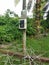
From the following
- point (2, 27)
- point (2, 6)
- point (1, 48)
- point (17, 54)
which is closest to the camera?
point (17, 54)

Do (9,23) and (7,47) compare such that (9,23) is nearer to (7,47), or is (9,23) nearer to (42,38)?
(42,38)

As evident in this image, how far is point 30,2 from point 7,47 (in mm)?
7169

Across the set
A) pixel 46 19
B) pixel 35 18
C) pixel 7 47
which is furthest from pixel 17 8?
pixel 7 47

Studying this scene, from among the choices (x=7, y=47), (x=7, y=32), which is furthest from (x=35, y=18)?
(x=7, y=47)

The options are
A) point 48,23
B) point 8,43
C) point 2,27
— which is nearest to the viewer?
point 8,43

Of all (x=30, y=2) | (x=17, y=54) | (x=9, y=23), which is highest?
(x=30, y=2)

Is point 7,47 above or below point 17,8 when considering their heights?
below

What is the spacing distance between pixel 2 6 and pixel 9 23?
3.49 m

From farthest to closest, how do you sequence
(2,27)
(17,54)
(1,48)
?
1. (2,27)
2. (1,48)
3. (17,54)

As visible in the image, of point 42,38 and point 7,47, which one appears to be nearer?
point 7,47

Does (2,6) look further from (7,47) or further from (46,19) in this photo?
(7,47)

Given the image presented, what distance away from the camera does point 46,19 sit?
14508mm

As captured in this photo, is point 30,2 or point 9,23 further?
point 30,2

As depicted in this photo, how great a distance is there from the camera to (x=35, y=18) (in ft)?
40.6
